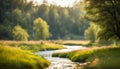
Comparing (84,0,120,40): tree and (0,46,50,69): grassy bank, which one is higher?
(84,0,120,40): tree

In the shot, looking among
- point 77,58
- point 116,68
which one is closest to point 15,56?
point 116,68

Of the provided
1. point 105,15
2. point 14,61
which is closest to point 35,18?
Result: point 105,15

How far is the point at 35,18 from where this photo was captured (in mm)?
175500

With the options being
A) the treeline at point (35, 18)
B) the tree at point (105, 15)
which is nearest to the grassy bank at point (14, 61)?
the tree at point (105, 15)

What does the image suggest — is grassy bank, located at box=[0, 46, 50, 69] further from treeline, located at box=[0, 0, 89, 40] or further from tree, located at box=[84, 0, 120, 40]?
treeline, located at box=[0, 0, 89, 40]

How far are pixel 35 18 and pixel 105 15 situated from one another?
129526 millimetres

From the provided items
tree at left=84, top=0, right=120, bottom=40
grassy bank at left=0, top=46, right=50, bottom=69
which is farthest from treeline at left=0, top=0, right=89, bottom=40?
grassy bank at left=0, top=46, right=50, bottom=69

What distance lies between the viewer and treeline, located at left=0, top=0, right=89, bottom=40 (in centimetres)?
13750

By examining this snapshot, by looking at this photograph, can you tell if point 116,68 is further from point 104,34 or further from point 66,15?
point 66,15

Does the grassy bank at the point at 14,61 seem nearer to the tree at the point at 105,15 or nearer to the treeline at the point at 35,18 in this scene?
the tree at the point at 105,15

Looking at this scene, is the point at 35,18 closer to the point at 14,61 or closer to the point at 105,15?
the point at 105,15

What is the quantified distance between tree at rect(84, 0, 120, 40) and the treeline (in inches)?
3221

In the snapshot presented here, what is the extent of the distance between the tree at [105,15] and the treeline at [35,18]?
268 feet

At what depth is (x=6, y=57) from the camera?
29.0m
